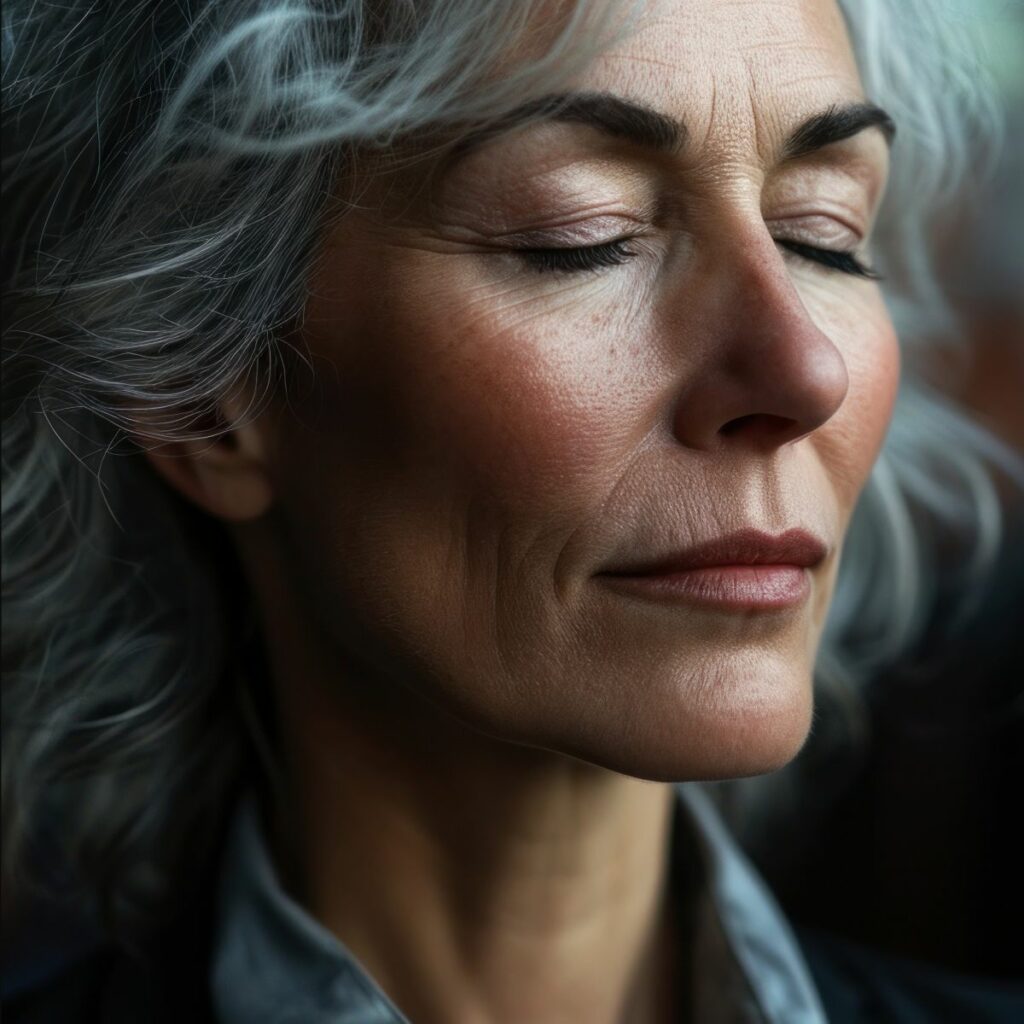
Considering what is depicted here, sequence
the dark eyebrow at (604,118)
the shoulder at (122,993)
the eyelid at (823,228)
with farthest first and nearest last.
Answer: the shoulder at (122,993), the eyelid at (823,228), the dark eyebrow at (604,118)

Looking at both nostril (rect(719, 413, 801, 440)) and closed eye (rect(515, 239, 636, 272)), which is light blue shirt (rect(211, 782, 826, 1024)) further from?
closed eye (rect(515, 239, 636, 272))

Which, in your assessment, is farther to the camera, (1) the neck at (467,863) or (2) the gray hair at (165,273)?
(1) the neck at (467,863)

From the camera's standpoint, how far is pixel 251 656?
136 cm

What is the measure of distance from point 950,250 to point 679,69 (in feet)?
3.74

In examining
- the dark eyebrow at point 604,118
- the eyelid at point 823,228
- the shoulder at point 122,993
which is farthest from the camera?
the shoulder at point 122,993

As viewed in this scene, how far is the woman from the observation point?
0.95m

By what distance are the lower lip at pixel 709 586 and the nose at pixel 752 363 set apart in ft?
0.31

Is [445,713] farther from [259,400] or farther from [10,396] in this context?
[10,396]

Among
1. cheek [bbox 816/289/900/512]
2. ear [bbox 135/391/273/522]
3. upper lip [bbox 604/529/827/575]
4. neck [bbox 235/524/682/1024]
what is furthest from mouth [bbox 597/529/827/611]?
ear [bbox 135/391/273/522]

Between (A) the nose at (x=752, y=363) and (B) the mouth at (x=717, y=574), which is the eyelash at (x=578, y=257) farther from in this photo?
(B) the mouth at (x=717, y=574)

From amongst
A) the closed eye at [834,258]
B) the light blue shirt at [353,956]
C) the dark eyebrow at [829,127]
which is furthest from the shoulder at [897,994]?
the dark eyebrow at [829,127]

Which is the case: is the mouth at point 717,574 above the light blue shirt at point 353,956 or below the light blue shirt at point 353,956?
above

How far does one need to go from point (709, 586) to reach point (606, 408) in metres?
0.16

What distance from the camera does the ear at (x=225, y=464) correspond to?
1097mm
